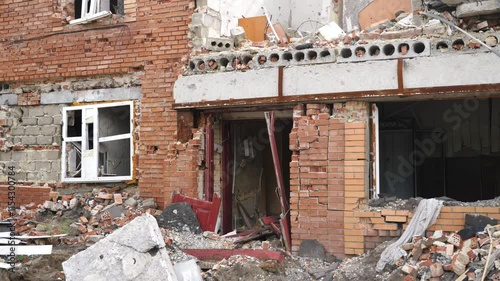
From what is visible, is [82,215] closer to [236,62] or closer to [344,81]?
[236,62]

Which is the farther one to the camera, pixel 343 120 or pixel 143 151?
pixel 143 151

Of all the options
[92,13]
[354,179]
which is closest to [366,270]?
[354,179]

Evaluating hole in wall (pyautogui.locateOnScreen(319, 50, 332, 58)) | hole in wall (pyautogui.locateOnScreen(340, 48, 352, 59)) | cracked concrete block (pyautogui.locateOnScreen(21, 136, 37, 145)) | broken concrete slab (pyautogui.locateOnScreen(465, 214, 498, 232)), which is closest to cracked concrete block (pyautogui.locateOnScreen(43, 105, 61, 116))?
cracked concrete block (pyautogui.locateOnScreen(21, 136, 37, 145))

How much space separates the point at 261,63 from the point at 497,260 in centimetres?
391

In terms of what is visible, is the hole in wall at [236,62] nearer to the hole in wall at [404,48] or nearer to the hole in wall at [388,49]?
the hole in wall at [388,49]

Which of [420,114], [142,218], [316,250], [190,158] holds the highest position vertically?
[420,114]

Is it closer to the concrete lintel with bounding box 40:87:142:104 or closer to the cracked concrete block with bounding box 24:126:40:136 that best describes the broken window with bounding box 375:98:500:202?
the concrete lintel with bounding box 40:87:142:104

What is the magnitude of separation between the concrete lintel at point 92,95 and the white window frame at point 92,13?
43.5 inches

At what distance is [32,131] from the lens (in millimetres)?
9898

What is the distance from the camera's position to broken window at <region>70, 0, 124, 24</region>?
366 inches

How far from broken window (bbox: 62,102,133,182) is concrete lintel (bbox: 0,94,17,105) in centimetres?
113

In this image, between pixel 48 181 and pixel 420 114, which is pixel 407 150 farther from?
pixel 48 181

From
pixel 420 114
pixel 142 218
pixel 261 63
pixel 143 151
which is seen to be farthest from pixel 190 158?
pixel 420 114

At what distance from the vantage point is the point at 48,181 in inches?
382
